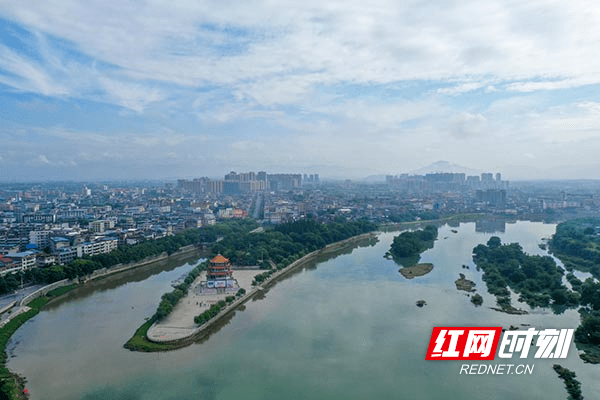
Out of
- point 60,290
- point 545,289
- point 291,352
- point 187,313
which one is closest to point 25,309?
point 60,290

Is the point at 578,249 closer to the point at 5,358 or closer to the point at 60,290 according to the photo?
the point at 60,290

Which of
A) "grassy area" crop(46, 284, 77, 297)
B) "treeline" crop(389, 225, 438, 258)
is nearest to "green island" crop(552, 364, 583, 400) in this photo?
"treeline" crop(389, 225, 438, 258)

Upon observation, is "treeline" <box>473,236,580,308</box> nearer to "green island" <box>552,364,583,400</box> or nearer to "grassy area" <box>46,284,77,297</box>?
"green island" <box>552,364,583,400</box>

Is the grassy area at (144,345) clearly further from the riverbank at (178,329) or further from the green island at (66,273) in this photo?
the green island at (66,273)

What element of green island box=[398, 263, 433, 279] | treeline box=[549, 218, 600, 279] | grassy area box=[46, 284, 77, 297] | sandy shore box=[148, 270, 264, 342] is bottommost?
treeline box=[549, 218, 600, 279]

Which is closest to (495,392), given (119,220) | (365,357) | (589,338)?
(365,357)

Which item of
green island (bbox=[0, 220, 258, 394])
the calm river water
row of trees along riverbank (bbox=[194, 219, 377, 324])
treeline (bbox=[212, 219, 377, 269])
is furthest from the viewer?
treeline (bbox=[212, 219, 377, 269])
